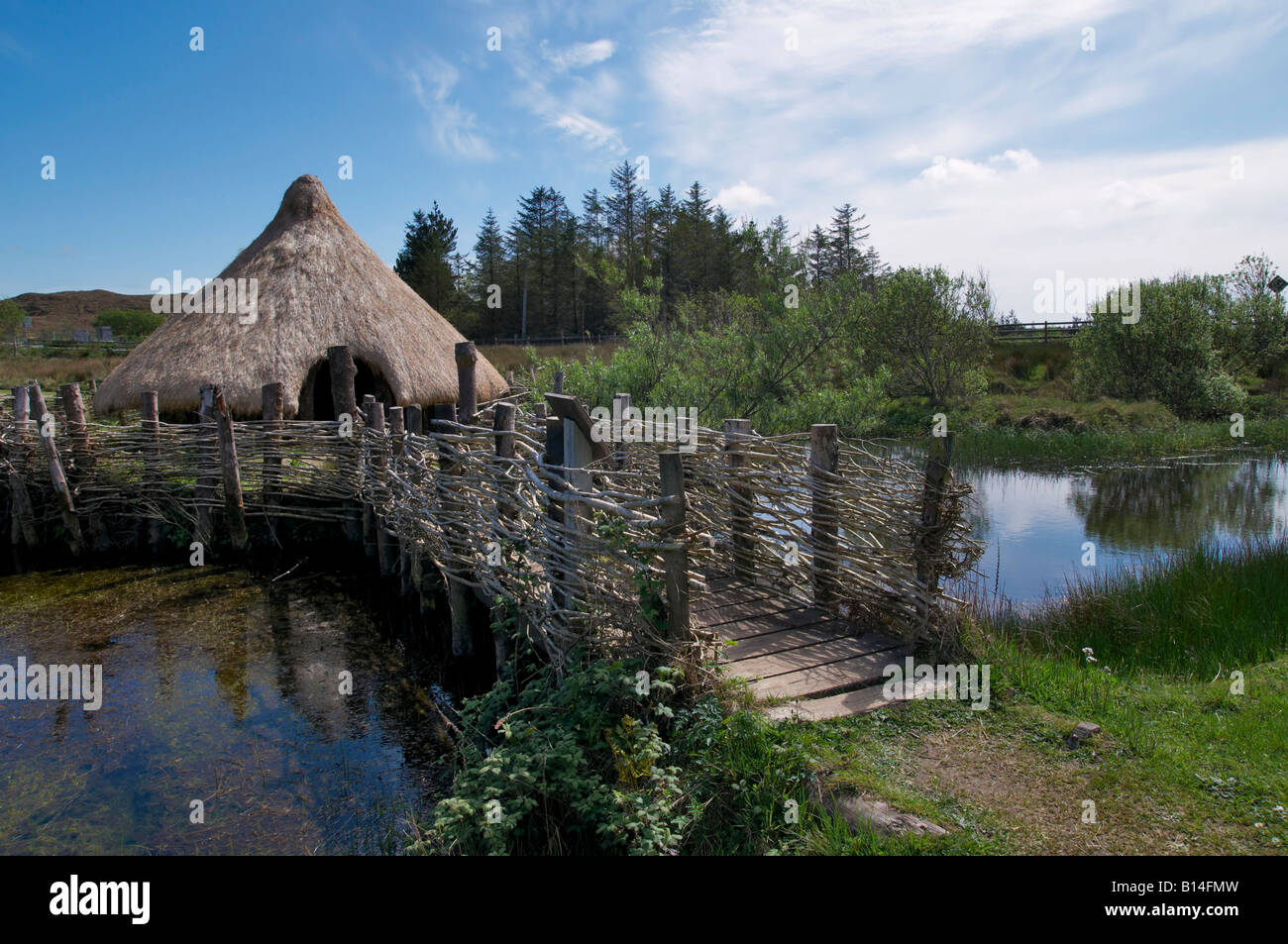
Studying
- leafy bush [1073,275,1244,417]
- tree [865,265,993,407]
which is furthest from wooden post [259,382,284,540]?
leafy bush [1073,275,1244,417]

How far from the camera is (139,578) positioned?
920cm

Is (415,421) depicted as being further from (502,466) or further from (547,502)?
(547,502)

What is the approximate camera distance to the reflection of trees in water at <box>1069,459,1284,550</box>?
11215mm

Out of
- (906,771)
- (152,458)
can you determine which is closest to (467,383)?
(152,458)

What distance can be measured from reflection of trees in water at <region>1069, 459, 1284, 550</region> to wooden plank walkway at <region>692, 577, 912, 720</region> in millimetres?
7386

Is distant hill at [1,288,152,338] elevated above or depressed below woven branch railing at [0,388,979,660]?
above

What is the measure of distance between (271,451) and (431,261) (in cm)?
2456

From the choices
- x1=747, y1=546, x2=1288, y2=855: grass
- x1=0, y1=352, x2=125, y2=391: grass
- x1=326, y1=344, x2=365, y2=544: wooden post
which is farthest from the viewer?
x1=0, y1=352, x2=125, y2=391: grass

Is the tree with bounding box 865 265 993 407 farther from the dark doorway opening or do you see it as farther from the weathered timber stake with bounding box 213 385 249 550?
the weathered timber stake with bounding box 213 385 249 550

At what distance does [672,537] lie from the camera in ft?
13.1

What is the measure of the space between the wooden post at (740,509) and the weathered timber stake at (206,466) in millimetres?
7341

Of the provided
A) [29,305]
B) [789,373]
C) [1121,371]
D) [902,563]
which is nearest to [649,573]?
[902,563]
